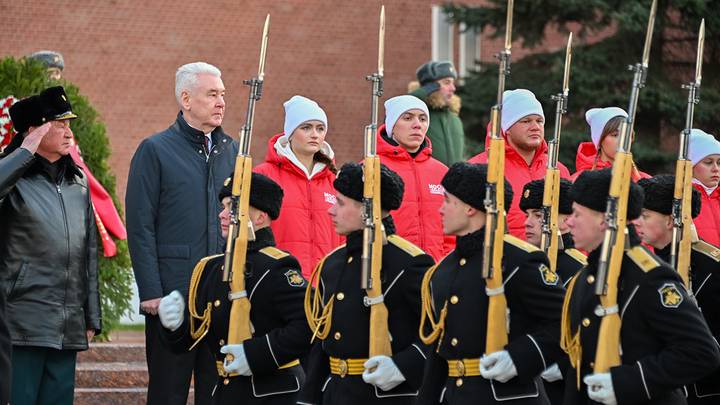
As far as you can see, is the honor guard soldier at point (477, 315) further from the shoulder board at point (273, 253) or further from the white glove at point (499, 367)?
the shoulder board at point (273, 253)

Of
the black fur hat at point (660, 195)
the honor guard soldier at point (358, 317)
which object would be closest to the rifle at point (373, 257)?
the honor guard soldier at point (358, 317)

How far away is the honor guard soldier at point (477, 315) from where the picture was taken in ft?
21.1

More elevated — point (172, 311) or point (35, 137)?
point (35, 137)

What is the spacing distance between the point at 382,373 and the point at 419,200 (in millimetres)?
2714

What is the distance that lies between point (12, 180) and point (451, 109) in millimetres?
5454

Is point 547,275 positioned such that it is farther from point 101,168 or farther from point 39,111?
point 101,168

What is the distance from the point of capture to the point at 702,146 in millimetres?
9305

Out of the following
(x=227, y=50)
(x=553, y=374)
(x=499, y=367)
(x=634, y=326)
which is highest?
(x=227, y=50)

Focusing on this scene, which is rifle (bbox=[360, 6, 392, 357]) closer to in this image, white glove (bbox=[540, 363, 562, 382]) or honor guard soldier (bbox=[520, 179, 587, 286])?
white glove (bbox=[540, 363, 562, 382])

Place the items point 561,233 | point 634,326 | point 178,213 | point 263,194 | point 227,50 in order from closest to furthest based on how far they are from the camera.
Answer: point 634,326 < point 263,194 < point 561,233 < point 178,213 < point 227,50

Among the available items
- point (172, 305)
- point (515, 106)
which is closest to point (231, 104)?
point (515, 106)

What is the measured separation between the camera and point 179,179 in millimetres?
8508

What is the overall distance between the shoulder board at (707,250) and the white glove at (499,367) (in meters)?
1.67

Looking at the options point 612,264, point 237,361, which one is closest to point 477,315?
point 612,264
